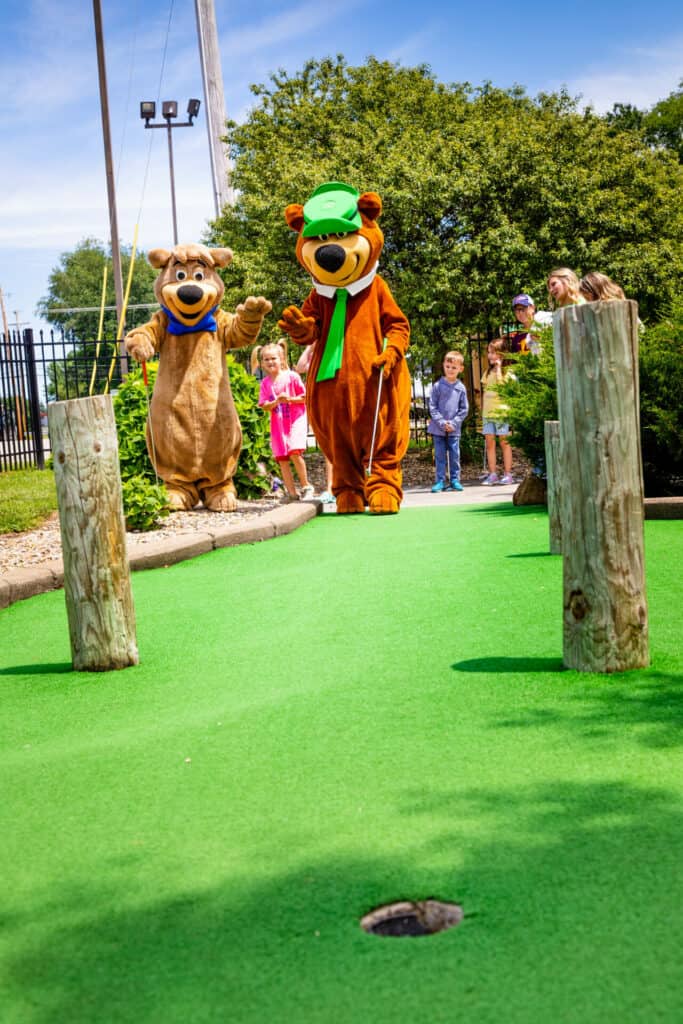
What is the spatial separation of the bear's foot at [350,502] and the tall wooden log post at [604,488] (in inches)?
261

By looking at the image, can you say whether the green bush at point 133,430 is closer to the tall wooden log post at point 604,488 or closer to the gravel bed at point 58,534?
the gravel bed at point 58,534

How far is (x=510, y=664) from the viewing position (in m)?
4.22

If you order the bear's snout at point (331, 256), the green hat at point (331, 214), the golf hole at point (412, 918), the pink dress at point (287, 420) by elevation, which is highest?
the green hat at point (331, 214)

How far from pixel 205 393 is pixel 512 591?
5543 millimetres

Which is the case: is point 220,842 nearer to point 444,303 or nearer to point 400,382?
point 400,382

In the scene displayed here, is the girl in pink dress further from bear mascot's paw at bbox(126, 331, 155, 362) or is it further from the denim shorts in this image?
the denim shorts

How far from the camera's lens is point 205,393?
419 inches

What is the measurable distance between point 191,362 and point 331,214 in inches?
74.7

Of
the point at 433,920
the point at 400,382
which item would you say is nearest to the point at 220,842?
the point at 433,920

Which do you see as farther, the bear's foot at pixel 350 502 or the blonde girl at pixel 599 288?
the bear's foot at pixel 350 502

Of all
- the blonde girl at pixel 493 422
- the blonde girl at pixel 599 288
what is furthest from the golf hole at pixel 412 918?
the blonde girl at pixel 493 422

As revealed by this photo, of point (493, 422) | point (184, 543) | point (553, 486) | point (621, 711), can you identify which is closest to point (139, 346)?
point (184, 543)

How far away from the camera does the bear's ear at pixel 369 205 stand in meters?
10.2

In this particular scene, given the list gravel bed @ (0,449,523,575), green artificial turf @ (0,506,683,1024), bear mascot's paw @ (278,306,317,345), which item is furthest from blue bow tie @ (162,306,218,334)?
green artificial turf @ (0,506,683,1024)
